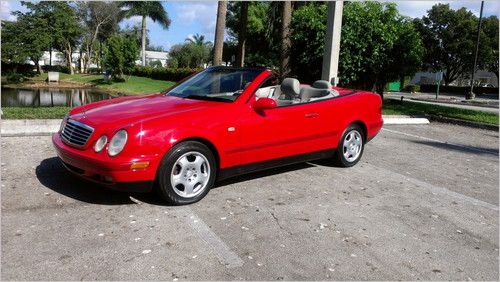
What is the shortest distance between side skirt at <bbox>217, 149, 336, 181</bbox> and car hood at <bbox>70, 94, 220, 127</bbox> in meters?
0.75

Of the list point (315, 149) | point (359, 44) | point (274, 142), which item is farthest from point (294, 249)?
point (359, 44)

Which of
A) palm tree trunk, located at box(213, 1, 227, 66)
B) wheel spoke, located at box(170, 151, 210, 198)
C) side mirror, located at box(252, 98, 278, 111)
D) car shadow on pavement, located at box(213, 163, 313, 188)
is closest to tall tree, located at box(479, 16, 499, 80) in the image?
palm tree trunk, located at box(213, 1, 227, 66)

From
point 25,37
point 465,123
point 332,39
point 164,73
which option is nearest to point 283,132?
point 332,39

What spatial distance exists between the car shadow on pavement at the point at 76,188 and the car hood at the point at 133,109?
77 centimetres

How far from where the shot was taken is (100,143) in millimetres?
3947

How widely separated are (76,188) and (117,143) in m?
1.06

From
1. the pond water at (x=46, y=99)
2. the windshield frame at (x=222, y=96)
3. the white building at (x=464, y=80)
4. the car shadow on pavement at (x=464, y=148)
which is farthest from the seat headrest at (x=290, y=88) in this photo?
the white building at (x=464, y=80)

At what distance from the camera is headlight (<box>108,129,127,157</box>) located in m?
3.87

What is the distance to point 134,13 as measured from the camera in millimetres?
49625

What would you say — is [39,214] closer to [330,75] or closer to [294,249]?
[294,249]

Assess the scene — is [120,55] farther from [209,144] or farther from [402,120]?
[209,144]

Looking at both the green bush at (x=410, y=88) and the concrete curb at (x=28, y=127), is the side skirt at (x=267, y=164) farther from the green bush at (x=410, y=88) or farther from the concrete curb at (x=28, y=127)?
the green bush at (x=410, y=88)

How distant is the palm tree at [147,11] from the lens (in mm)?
49000

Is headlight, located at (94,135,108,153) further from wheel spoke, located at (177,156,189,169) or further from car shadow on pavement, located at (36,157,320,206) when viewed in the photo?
wheel spoke, located at (177,156,189,169)
